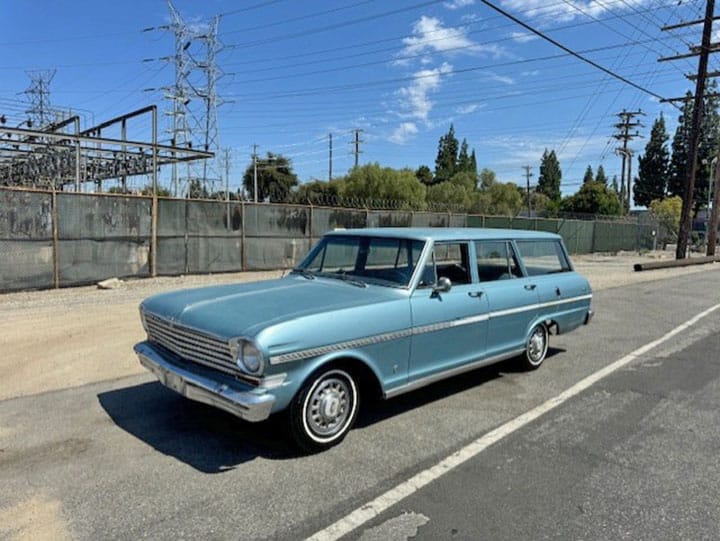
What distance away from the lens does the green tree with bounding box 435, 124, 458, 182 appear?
9194cm

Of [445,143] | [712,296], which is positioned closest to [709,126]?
[445,143]

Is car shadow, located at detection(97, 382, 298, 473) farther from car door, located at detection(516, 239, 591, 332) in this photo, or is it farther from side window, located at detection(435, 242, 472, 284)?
car door, located at detection(516, 239, 591, 332)

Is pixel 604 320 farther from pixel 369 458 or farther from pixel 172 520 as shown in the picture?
pixel 172 520

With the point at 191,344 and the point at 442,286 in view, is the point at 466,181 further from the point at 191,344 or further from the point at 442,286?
the point at 191,344

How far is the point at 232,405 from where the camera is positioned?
355 centimetres

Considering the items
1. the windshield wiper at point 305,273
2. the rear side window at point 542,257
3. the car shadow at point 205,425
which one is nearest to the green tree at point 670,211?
the rear side window at point 542,257

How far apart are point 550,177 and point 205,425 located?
12143cm

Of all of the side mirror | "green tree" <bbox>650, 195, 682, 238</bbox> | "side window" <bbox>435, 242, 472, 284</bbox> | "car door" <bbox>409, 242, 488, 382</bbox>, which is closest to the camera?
"car door" <bbox>409, 242, 488, 382</bbox>

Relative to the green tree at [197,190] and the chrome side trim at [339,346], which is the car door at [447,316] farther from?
the green tree at [197,190]

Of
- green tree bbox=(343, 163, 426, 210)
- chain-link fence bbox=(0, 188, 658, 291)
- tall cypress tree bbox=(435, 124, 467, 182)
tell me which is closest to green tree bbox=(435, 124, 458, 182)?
tall cypress tree bbox=(435, 124, 467, 182)

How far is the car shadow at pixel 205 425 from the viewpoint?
12.8ft

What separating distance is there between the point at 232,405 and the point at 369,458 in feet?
3.58

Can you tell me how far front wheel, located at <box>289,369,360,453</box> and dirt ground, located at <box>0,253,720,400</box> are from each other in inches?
117

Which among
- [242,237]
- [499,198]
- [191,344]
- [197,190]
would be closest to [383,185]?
[197,190]
